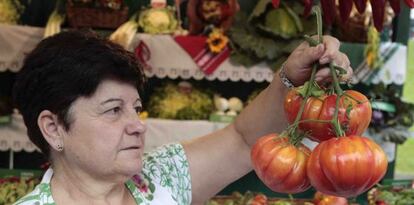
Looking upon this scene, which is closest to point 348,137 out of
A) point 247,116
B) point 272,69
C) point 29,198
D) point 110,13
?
point 247,116

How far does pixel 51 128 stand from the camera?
1.42 metres

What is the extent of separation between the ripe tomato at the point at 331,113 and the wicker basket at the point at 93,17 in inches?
116

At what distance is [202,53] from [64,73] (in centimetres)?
239

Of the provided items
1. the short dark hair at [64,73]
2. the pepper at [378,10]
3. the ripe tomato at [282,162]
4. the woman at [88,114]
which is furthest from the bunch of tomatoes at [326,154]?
the short dark hair at [64,73]

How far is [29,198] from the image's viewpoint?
1.43 metres

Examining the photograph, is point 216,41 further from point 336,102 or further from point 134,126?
point 336,102

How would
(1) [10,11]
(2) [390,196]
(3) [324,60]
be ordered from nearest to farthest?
1. (3) [324,60]
2. (2) [390,196]
3. (1) [10,11]

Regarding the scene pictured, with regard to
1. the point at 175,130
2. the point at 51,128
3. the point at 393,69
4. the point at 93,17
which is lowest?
the point at 175,130

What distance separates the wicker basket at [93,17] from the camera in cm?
379

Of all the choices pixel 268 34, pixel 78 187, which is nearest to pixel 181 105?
pixel 268 34

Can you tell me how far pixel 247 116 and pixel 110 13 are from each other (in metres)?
2.37

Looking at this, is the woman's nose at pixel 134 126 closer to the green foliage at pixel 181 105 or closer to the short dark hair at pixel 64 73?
the short dark hair at pixel 64 73

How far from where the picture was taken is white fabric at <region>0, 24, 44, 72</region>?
3822 millimetres

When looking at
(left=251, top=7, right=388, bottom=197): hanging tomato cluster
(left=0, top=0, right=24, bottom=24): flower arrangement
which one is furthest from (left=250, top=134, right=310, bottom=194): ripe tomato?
(left=0, top=0, right=24, bottom=24): flower arrangement
